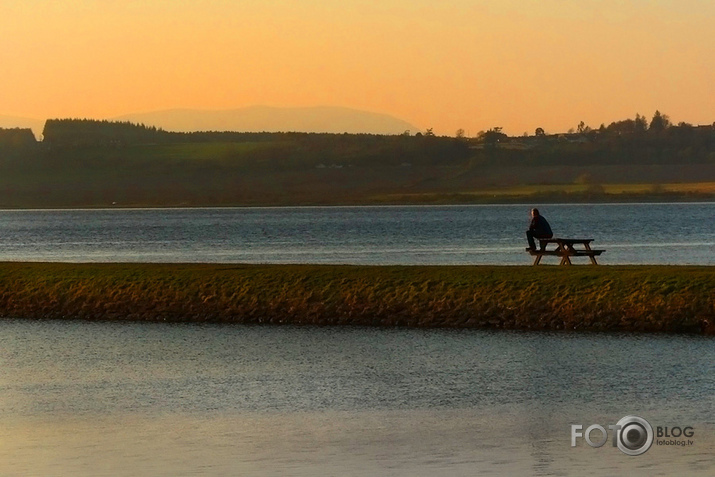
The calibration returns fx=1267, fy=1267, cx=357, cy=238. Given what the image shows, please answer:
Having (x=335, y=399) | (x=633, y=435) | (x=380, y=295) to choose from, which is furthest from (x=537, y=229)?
(x=633, y=435)

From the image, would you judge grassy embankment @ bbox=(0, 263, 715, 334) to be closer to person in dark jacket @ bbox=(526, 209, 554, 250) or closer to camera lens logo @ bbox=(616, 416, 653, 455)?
person in dark jacket @ bbox=(526, 209, 554, 250)

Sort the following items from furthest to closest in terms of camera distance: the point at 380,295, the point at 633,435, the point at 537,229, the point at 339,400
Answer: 1. the point at 537,229
2. the point at 380,295
3. the point at 339,400
4. the point at 633,435

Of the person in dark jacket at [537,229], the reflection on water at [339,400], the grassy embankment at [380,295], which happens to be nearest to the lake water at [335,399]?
the reflection on water at [339,400]

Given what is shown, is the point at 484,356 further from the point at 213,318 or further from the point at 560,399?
the point at 213,318

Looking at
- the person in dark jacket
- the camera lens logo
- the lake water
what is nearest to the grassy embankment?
the lake water

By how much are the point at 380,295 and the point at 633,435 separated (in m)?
11.5

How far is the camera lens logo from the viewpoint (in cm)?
1323

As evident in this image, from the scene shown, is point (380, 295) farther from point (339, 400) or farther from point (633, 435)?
point (633, 435)

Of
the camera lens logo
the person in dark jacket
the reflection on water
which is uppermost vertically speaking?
the person in dark jacket

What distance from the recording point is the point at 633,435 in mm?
13852

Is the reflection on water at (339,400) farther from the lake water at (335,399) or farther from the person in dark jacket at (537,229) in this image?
the person in dark jacket at (537,229)

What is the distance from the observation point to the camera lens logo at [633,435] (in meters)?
13.2

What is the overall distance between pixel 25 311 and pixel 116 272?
224 cm

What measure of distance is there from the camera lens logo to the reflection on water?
0.16 metres
